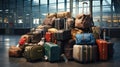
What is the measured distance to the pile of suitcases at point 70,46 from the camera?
9.12 meters

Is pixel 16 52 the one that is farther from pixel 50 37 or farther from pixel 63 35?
pixel 63 35

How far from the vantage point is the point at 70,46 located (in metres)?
9.66

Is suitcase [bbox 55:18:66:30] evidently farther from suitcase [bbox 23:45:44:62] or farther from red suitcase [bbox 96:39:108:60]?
red suitcase [bbox 96:39:108:60]

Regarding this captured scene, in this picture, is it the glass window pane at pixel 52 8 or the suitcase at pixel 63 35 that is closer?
the suitcase at pixel 63 35

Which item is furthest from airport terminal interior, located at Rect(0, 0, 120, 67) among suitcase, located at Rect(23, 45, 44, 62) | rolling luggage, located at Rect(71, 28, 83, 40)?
suitcase, located at Rect(23, 45, 44, 62)

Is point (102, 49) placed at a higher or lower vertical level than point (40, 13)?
lower

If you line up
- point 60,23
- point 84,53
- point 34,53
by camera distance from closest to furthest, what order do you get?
1. point 84,53
2. point 34,53
3. point 60,23

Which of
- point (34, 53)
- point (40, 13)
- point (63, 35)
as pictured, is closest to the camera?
point (34, 53)

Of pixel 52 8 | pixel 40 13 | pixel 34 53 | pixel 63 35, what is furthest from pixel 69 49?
pixel 40 13

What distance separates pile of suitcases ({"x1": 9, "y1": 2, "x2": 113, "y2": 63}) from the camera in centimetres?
912

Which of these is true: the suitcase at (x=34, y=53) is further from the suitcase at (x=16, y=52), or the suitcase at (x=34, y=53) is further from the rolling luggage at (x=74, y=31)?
the rolling luggage at (x=74, y=31)

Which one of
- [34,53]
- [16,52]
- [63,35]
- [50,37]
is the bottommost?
[16,52]

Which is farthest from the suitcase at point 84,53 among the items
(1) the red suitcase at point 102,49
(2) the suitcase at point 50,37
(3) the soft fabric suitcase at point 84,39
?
(2) the suitcase at point 50,37

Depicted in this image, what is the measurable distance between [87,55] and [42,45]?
6.72ft
